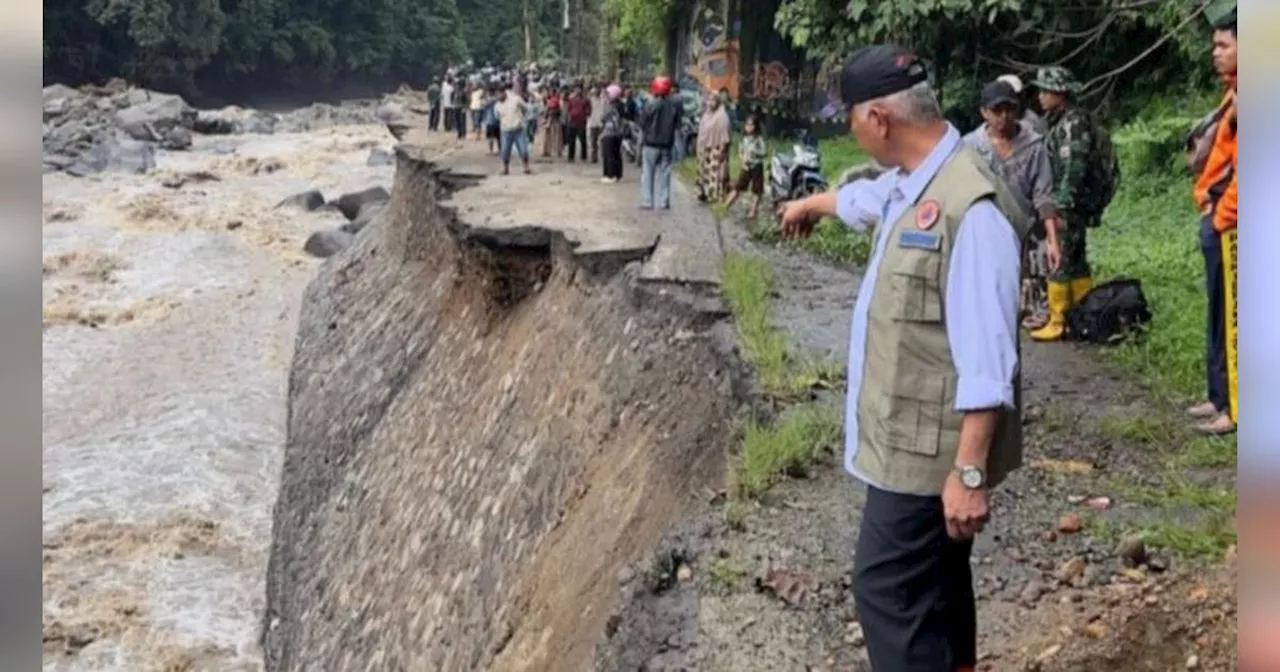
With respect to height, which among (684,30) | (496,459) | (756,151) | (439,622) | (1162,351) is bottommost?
(439,622)

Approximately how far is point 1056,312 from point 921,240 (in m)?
5.38

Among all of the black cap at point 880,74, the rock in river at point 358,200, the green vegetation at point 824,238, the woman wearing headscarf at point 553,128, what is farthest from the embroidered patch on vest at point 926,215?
the rock in river at point 358,200

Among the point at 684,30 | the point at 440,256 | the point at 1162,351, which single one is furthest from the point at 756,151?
the point at 684,30

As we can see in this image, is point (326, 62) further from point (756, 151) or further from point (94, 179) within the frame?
point (756, 151)

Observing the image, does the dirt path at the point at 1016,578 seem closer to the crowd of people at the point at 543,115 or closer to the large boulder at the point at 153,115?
the crowd of people at the point at 543,115

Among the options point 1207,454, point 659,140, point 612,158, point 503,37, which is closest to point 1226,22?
point 1207,454

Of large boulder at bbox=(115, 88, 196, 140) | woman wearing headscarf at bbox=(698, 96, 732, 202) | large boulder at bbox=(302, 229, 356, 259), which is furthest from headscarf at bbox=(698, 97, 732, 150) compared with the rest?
large boulder at bbox=(115, 88, 196, 140)

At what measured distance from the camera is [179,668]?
32.2 feet

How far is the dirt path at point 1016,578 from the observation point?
4.36m

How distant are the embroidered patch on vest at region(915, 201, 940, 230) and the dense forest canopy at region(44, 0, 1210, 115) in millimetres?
4268

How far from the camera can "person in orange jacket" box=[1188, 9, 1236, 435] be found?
18.4 ft

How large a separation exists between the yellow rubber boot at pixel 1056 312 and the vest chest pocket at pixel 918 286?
523cm

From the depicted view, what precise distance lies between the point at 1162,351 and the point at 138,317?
53.4 feet

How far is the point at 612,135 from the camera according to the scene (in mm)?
17844
